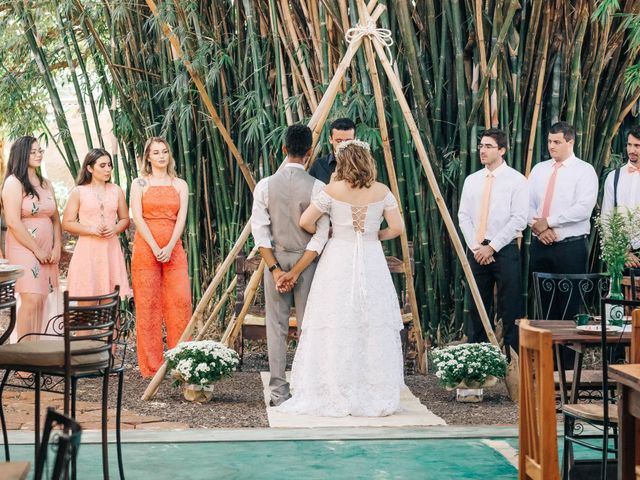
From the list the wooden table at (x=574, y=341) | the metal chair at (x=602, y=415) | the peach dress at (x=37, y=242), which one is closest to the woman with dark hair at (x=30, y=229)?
the peach dress at (x=37, y=242)

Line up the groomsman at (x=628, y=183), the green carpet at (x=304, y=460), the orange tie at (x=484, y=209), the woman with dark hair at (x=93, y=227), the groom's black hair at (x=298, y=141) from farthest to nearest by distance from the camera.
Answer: the woman with dark hair at (x=93, y=227) → the orange tie at (x=484, y=209) → the groomsman at (x=628, y=183) → the groom's black hair at (x=298, y=141) → the green carpet at (x=304, y=460)

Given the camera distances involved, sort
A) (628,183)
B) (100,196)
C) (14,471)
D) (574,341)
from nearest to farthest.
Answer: (14,471) → (574,341) → (628,183) → (100,196)

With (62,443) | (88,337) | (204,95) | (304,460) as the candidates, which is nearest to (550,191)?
(204,95)

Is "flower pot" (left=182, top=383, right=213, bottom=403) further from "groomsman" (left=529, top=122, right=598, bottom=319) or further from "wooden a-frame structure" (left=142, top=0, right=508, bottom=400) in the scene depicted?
"groomsman" (left=529, top=122, right=598, bottom=319)

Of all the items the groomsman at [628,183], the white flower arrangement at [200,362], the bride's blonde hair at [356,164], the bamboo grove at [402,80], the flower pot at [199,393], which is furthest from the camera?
the bamboo grove at [402,80]

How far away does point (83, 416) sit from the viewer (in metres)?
4.99

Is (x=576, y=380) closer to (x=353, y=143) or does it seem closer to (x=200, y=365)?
(x=353, y=143)

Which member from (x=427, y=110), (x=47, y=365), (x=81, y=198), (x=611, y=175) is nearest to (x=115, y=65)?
(x=81, y=198)

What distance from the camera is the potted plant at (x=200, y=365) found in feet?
17.1

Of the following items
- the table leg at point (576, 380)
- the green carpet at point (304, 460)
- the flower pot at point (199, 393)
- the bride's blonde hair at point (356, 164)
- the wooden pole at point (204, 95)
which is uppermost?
the wooden pole at point (204, 95)

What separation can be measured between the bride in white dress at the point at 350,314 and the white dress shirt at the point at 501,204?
1027 millimetres

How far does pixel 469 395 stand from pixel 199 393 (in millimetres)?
1347

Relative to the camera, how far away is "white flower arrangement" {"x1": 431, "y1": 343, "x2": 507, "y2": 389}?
5.27 metres

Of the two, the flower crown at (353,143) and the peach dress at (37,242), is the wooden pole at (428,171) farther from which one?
the peach dress at (37,242)
